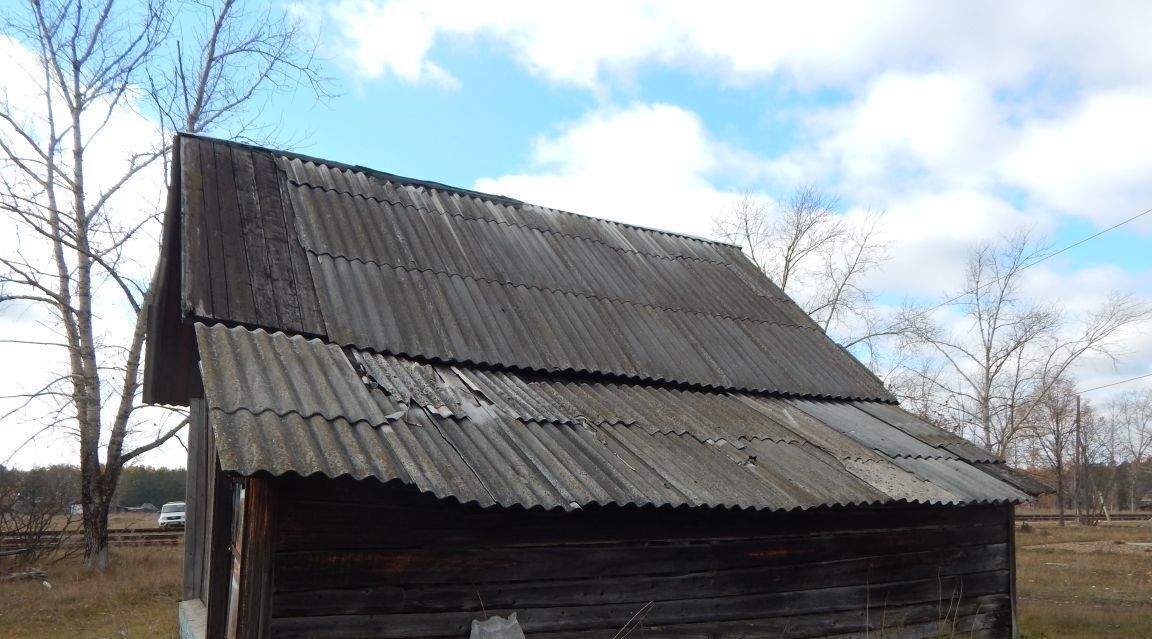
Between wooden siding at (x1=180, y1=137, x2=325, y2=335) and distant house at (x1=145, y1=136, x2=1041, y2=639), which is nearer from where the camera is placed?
distant house at (x1=145, y1=136, x2=1041, y2=639)

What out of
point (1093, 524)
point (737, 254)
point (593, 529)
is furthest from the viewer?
point (1093, 524)

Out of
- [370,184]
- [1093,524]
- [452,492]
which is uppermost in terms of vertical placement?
[370,184]

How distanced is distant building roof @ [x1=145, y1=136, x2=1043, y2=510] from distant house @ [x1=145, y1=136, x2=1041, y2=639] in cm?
3

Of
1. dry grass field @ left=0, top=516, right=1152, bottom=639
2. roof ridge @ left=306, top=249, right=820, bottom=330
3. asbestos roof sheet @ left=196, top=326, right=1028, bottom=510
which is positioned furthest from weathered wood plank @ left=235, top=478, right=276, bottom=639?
dry grass field @ left=0, top=516, right=1152, bottom=639

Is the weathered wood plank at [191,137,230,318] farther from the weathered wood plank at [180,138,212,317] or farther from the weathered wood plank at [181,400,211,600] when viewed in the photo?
the weathered wood plank at [181,400,211,600]

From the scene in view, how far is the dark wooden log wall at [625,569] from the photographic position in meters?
5.07

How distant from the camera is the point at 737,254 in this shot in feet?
40.9

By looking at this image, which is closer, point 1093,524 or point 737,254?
point 737,254

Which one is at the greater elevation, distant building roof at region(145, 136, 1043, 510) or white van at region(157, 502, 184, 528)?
distant building roof at region(145, 136, 1043, 510)

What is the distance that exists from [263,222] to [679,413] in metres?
4.12

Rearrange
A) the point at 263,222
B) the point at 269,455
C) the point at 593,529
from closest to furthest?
the point at 269,455, the point at 593,529, the point at 263,222

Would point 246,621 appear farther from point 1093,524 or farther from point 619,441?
point 1093,524

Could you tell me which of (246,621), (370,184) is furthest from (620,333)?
(246,621)

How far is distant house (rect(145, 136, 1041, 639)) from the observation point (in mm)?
5012
